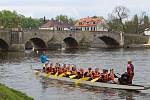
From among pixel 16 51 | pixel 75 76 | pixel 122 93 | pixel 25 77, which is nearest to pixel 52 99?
pixel 122 93

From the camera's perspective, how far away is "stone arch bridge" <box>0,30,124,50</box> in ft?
283

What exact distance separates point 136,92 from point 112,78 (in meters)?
3.02

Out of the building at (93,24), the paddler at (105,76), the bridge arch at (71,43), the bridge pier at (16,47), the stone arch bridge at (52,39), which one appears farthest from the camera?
the building at (93,24)

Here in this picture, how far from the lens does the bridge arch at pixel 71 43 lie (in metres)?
103

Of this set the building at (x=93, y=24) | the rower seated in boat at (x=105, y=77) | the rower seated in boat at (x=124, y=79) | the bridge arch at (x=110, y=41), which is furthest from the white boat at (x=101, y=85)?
the building at (x=93, y=24)

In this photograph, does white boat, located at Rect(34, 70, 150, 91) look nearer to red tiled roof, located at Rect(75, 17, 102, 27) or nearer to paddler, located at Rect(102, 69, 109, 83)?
paddler, located at Rect(102, 69, 109, 83)

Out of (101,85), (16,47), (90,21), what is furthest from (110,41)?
(101,85)

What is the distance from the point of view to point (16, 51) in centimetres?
8531

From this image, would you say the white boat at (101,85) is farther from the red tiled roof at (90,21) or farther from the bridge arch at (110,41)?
the red tiled roof at (90,21)

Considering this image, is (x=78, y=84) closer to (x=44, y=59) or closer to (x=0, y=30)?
(x=44, y=59)

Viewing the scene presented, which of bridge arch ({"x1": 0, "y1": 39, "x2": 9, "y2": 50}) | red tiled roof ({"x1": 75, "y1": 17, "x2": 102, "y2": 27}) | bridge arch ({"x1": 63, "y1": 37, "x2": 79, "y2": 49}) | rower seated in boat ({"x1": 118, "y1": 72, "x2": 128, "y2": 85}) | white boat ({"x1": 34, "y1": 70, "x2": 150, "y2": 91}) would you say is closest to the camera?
white boat ({"x1": 34, "y1": 70, "x2": 150, "y2": 91})

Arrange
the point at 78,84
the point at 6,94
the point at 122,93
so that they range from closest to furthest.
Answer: the point at 6,94 < the point at 122,93 < the point at 78,84

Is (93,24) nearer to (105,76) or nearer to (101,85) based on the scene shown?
(101,85)

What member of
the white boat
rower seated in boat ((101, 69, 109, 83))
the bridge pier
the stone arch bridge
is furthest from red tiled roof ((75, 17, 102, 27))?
rower seated in boat ((101, 69, 109, 83))
